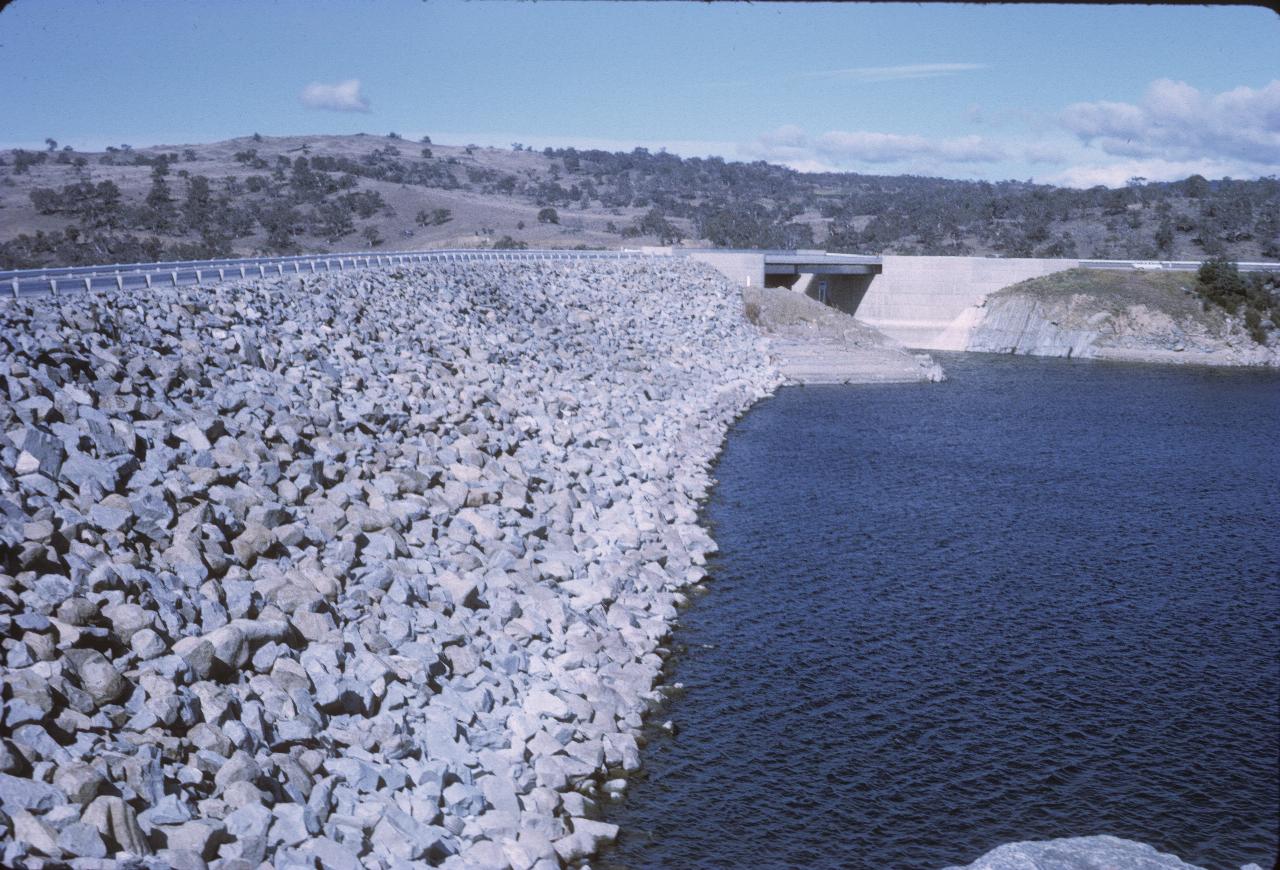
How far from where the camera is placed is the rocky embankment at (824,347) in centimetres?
5606

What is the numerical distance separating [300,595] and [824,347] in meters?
47.7

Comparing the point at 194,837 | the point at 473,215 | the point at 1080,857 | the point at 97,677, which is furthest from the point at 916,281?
the point at 194,837

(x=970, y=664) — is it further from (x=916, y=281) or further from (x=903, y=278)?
(x=903, y=278)

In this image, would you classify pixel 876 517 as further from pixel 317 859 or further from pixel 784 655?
pixel 317 859

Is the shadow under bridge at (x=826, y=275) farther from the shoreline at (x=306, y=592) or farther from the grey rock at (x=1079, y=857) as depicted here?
the grey rock at (x=1079, y=857)

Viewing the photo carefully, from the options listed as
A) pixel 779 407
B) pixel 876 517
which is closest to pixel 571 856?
pixel 876 517

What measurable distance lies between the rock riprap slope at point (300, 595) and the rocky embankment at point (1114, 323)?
47.5 meters

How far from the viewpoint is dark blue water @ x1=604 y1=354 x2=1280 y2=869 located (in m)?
14.5

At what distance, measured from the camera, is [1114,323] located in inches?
2662

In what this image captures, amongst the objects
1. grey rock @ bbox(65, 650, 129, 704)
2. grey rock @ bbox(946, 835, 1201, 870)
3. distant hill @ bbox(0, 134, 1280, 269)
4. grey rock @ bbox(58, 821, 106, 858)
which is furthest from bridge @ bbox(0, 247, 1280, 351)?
grey rock @ bbox(58, 821, 106, 858)

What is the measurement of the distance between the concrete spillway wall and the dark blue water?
1500 inches

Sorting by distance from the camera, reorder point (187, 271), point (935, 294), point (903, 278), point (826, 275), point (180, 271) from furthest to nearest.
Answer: point (826, 275) < point (903, 278) < point (935, 294) < point (187, 271) < point (180, 271)

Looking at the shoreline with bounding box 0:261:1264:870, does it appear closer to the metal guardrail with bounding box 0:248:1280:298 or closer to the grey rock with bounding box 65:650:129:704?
the grey rock with bounding box 65:650:129:704

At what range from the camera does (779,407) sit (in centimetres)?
4797
